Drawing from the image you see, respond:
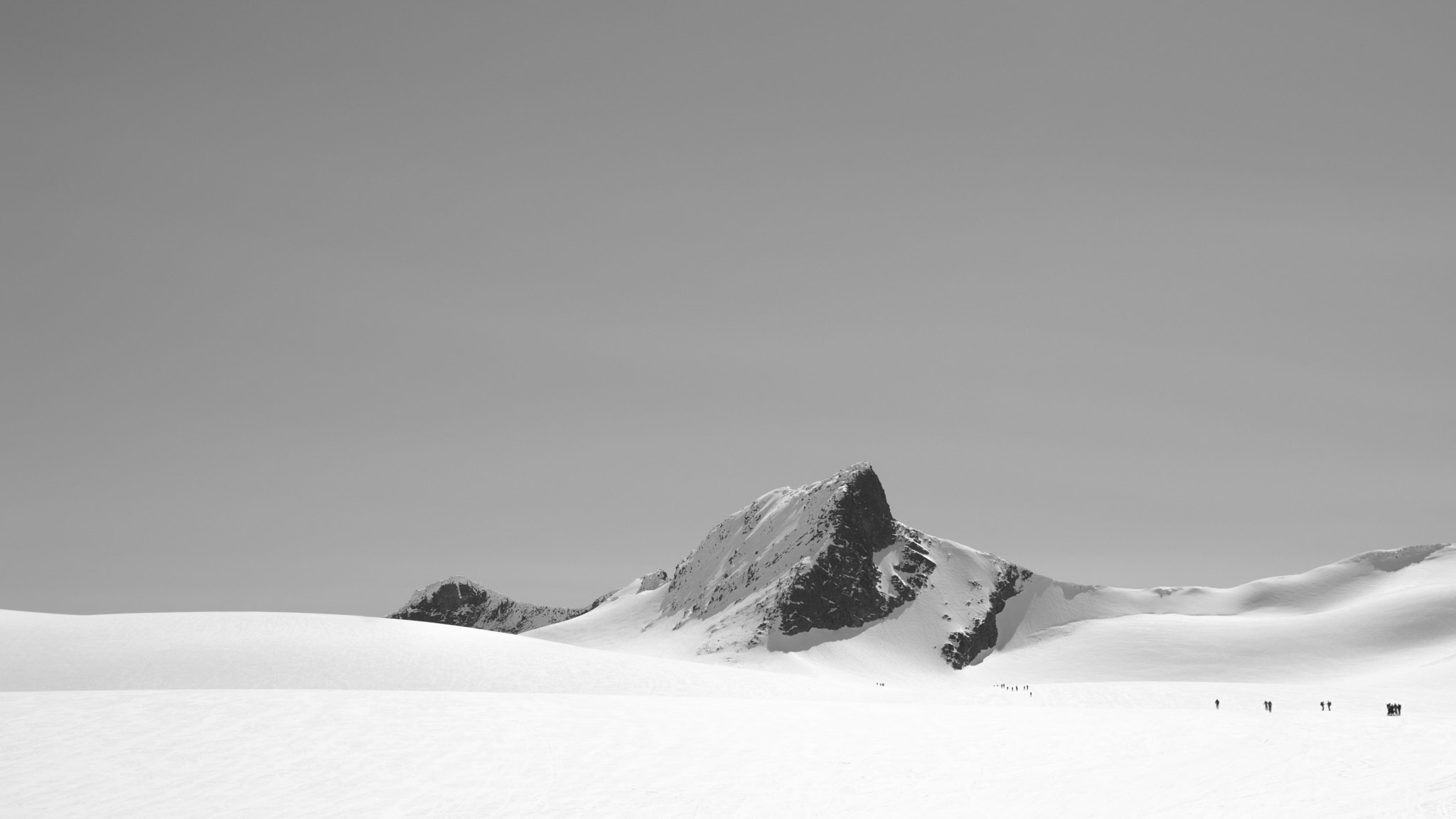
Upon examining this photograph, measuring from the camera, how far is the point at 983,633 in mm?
134375

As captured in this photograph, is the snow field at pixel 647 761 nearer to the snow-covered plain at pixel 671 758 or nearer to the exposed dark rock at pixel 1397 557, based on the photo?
the snow-covered plain at pixel 671 758

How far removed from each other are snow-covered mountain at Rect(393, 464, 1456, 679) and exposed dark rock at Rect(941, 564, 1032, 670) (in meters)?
0.27

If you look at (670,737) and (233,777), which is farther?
(670,737)

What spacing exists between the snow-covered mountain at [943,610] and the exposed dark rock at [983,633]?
266 millimetres

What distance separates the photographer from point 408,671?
1682 inches

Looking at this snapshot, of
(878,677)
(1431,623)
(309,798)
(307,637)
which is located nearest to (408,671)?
(307,637)

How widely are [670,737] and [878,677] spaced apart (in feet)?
314

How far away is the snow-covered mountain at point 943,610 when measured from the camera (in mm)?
110562

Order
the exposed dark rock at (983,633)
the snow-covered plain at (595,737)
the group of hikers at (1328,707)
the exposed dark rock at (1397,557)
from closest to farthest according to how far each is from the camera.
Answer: the snow-covered plain at (595,737) < the group of hikers at (1328,707) < the exposed dark rock at (983,633) < the exposed dark rock at (1397,557)

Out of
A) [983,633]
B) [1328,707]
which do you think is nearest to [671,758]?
[1328,707]

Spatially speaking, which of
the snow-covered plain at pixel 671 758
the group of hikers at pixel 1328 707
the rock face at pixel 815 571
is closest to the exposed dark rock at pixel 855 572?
the rock face at pixel 815 571

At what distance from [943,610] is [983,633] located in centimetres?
736

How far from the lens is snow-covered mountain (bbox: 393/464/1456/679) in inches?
4353

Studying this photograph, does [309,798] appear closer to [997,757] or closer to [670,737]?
[670,737]
